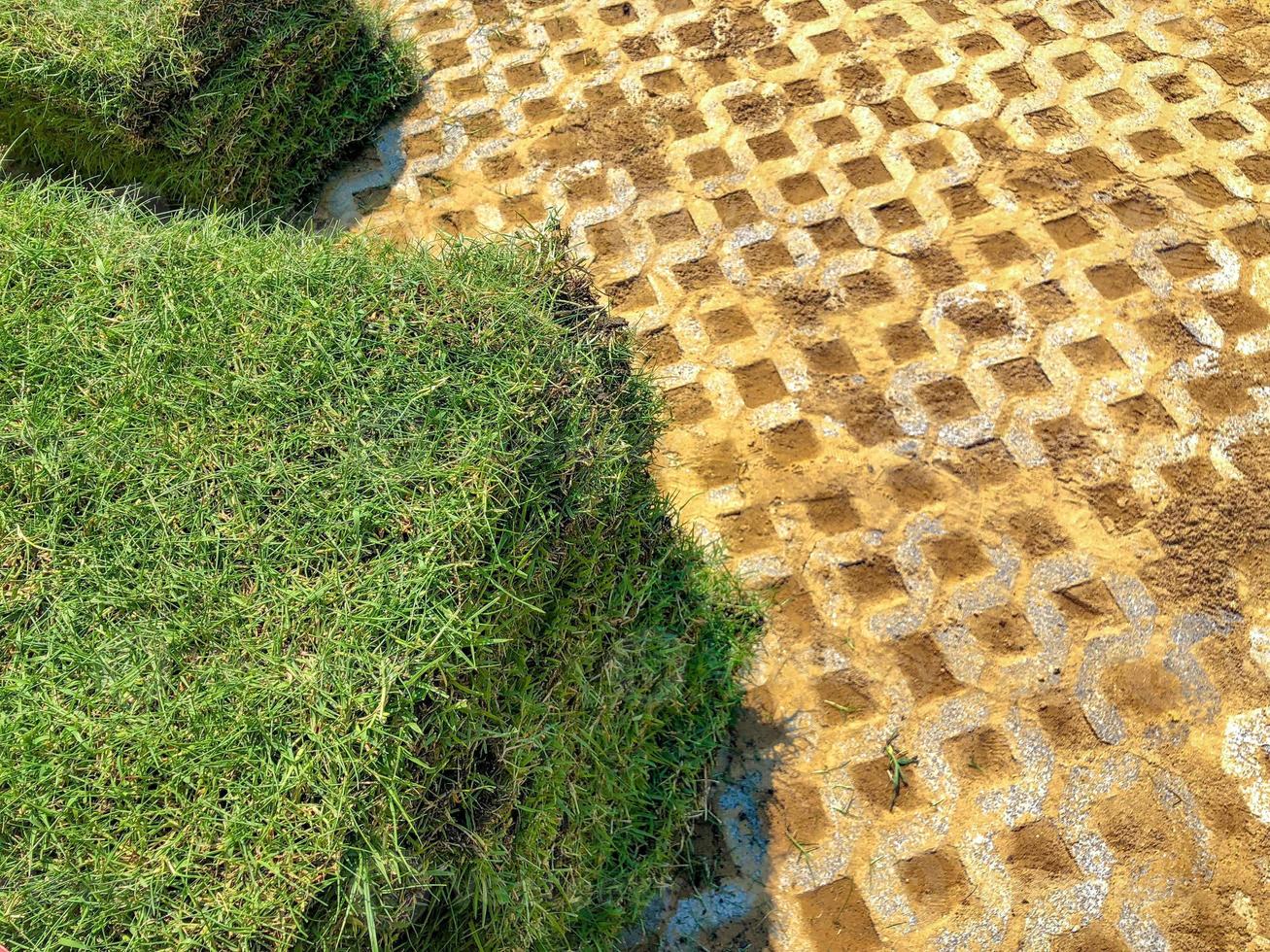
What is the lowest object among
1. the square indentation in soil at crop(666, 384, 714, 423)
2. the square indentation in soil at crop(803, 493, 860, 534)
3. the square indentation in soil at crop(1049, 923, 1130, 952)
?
the square indentation in soil at crop(1049, 923, 1130, 952)

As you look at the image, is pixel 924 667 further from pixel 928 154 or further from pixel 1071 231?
pixel 928 154

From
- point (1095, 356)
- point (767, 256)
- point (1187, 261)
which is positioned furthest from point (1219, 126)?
point (767, 256)

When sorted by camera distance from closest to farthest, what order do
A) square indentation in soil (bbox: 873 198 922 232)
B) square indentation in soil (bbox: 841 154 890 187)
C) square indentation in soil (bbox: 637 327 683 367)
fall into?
1. square indentation in soil (bbox: 637 327 683 367)
2. square indentation in soil (bbox: 873 198 922 232)
3. square indentation in soil (bbox: 841 154 890 187)

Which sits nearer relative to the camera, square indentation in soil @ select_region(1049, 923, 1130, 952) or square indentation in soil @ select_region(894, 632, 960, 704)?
square indentation in soil @ select_region(1049, 923, 1130, 952)

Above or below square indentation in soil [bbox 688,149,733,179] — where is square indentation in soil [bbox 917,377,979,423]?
below

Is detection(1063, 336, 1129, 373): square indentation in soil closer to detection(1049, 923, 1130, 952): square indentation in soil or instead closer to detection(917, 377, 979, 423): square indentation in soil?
detection(917, 377, 979, 423): square indentation in soil

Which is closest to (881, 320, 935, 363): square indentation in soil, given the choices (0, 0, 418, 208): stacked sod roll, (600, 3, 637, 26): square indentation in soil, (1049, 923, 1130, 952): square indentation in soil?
(1049, 923, 1130, 952): square indentation in soil
